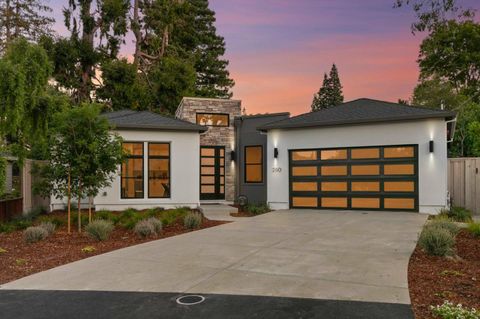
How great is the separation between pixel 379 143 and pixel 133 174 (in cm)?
903

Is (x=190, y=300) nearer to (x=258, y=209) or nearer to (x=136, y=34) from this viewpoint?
(x=258, y=209)

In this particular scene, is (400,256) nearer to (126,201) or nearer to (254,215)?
(254,215)

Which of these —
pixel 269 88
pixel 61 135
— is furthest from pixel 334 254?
pixel 269 88

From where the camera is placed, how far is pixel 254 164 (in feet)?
56.2

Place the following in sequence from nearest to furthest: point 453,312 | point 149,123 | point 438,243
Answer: point 453,312 → point 438,243 → point 149,123

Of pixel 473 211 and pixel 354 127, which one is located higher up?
pixel 354 127

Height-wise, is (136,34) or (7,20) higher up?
(7,20)

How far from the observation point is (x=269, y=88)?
27.3 metres

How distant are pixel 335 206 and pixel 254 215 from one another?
10.1ft

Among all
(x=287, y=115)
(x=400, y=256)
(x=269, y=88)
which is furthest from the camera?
(x=269, y=88)

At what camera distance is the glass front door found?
17.2 metres

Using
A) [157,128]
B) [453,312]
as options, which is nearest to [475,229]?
[453,312]

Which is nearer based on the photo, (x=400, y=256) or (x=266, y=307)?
(x=266, y=307)

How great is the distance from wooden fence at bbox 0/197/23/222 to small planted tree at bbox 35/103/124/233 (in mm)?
2122
